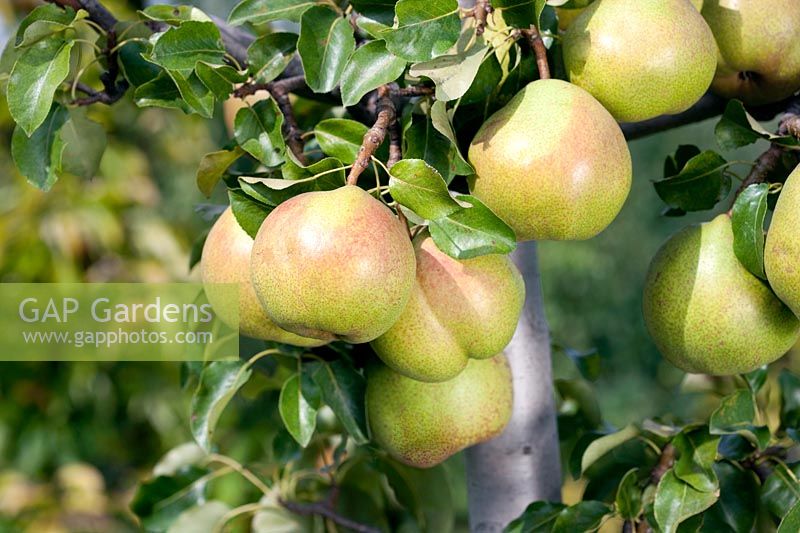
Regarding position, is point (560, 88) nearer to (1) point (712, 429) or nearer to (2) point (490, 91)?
(2) point (490, 91)

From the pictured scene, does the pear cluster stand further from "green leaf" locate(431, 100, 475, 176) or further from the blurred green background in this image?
the blurred green background

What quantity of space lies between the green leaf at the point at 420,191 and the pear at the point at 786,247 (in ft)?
0.63

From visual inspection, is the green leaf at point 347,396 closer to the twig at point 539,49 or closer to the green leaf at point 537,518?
the green leaf at point 537,518

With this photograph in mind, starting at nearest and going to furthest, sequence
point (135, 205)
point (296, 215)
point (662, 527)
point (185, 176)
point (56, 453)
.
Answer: point (296, 215) → point (662, 527) → point (56, 453) → point (135, 205) → point (185, 176)

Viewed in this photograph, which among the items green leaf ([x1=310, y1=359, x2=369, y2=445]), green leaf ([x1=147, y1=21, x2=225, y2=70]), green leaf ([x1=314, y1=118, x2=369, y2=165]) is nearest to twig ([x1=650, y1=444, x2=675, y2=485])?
green leaf ([x1=310, y1=359, x2=369, y2=445])

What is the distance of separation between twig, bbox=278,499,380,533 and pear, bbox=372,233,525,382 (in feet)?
1.06

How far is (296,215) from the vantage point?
472 millimetres

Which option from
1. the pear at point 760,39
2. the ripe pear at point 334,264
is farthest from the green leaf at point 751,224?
the ripe pear at point 334,264

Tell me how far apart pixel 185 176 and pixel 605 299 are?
2.59 meters

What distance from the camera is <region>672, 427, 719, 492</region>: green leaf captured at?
613 mm

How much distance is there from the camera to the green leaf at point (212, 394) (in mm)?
671

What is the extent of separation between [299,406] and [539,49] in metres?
0.30

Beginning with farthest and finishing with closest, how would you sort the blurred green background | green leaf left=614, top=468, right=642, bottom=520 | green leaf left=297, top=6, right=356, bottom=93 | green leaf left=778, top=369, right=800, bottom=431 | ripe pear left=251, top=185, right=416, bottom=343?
the blurred green background < green leaf left=778, top=369, right=800, bottom=431 < green leaf left=614, top=468, right=642, bottom=520 < green leaf left=297, top=6, right=356, bottom=93 < ripe pear left=251, top=185, right=416, bottom=343

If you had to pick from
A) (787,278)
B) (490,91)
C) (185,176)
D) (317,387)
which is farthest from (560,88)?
(185,176)
